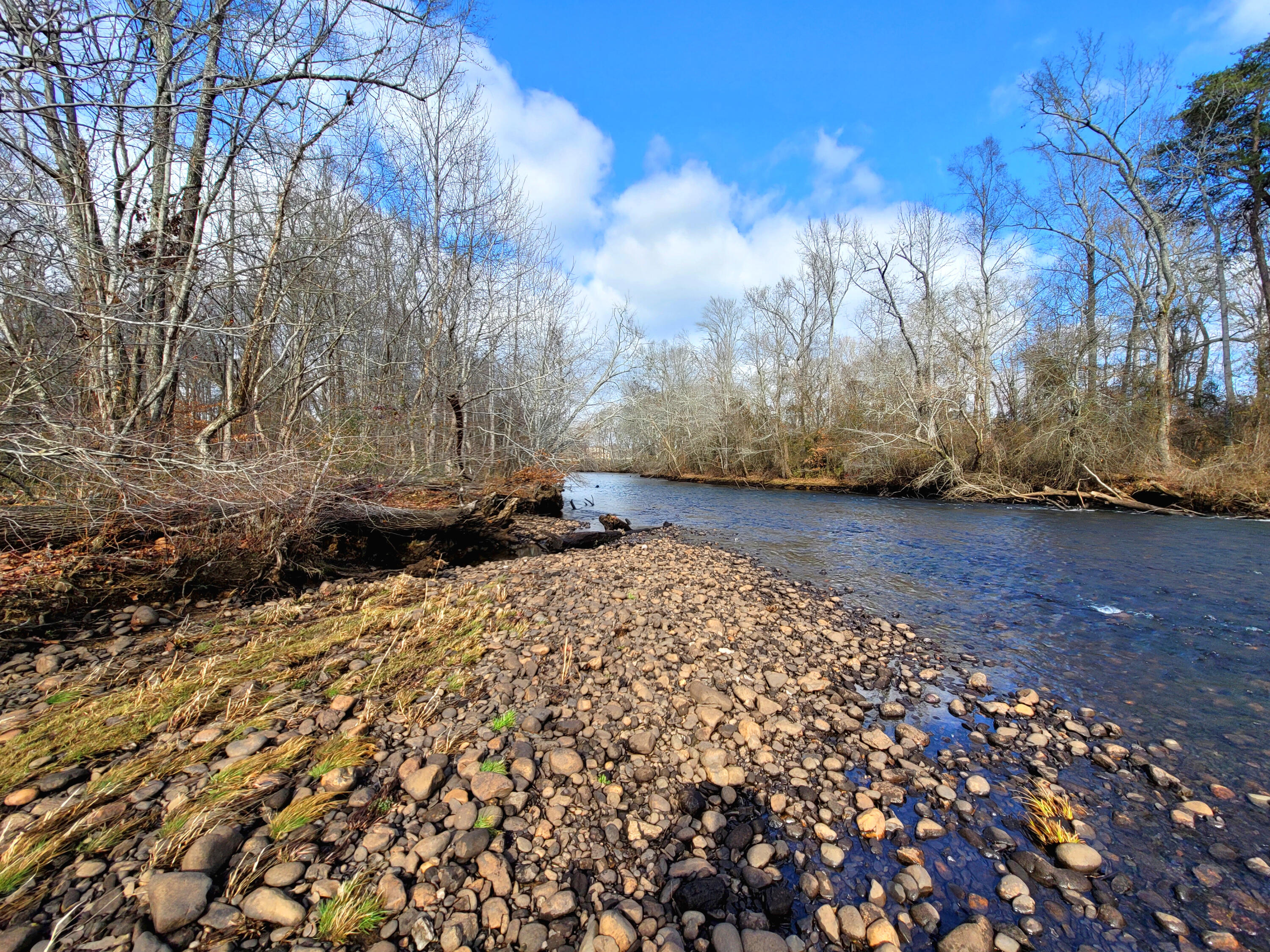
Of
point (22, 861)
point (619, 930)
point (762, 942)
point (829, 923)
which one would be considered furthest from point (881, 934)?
point (22, 861)

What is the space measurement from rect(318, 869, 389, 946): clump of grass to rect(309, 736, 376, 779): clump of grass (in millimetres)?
736

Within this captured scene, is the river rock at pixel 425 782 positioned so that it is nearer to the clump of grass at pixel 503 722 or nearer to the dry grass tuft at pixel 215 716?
the dry grass tuft at pixel 215 716

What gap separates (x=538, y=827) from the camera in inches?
92.7

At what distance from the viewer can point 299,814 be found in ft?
7.34

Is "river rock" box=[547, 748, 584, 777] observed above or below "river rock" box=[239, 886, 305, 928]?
below

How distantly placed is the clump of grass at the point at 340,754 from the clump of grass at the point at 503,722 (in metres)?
0.67

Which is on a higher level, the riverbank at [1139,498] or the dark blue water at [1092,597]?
the riverbank at [1139,498]

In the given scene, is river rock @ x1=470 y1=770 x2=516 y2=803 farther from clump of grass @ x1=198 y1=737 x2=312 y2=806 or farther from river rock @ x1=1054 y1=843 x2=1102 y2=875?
river rock @ x1=1054 y1=843 x2=1102 y2=875

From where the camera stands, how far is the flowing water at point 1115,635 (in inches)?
89.8

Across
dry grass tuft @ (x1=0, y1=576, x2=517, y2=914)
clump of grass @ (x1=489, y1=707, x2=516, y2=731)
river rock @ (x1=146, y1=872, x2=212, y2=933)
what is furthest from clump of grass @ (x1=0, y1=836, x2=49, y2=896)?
clump of grass @ (x1=489, y1=707, x2=516, y2=731)

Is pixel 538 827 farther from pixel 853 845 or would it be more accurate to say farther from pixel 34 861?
pixel 34 861

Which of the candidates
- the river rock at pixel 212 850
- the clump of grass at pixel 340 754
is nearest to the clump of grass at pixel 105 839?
the river rock at pixel 212 850

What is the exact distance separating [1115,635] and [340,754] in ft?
24.3

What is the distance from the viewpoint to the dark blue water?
387cm
